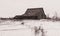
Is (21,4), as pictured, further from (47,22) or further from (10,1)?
(47,22)

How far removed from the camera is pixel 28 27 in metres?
1.26

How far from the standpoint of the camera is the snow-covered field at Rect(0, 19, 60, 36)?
1.24 metres

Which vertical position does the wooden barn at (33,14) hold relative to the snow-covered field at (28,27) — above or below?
above

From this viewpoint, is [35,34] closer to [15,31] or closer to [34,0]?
[15,31]

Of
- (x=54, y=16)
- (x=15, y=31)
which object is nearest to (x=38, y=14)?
(x=54, y=16)

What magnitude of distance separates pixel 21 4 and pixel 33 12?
0.48ft

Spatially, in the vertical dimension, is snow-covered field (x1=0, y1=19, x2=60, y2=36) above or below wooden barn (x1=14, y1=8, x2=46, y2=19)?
below

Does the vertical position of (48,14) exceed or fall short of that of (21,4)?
it falls short

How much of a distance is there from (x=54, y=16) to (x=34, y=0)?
26 centimetres

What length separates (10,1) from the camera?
133 centimetres

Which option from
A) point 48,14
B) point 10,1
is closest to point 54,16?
point 48,14

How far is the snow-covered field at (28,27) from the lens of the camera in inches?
48.9

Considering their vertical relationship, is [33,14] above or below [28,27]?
above

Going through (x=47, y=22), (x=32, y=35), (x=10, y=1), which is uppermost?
(x=10, y=1)
